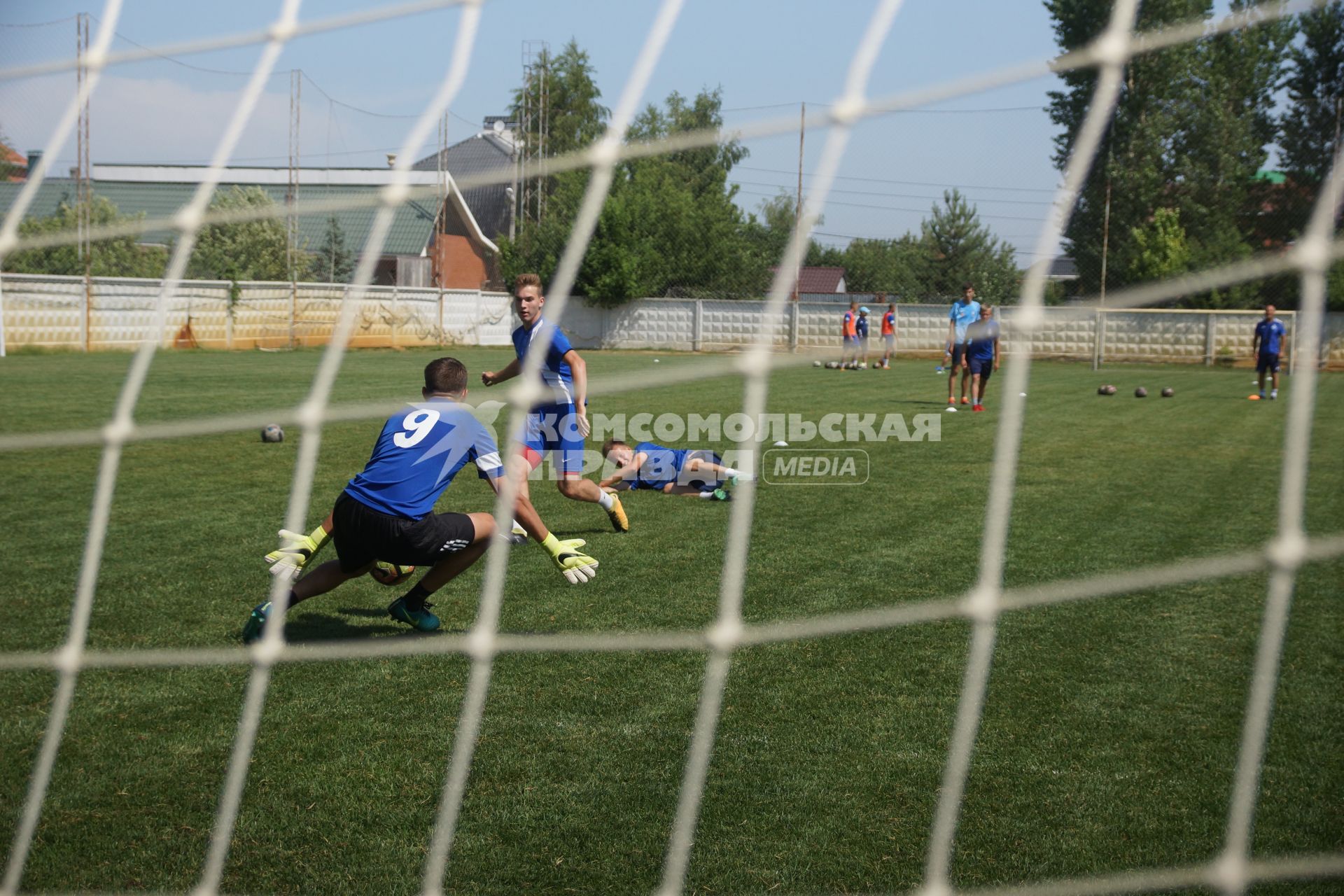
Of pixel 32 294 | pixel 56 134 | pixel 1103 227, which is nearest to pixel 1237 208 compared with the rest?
pixel 1103 227

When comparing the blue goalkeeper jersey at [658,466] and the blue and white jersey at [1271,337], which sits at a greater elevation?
the blue and white jersey at [1271,337]

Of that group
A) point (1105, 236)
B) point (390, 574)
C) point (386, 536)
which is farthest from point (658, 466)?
point (1105, 236)

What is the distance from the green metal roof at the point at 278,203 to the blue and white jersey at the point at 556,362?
870 centimetres

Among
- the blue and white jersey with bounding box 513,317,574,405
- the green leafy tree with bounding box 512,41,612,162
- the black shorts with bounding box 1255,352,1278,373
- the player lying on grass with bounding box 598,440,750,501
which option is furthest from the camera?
the green leafy tree with bounding box 512,41,612,162

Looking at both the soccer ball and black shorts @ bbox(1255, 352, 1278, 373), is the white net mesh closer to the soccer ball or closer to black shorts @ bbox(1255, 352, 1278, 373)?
the soccer ball

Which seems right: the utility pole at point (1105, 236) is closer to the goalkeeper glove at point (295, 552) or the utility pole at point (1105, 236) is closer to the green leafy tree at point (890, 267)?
the green leafy tree at point (890, 267)

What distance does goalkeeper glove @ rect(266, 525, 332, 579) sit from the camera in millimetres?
4262

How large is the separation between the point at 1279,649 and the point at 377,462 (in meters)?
3.71

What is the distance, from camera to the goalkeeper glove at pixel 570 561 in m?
5.22

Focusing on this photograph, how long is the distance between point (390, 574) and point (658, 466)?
140 inches

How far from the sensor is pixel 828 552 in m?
6.43

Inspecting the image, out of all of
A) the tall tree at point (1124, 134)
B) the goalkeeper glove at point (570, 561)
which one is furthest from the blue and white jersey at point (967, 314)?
the goalkeeper glove at point (570, 561)

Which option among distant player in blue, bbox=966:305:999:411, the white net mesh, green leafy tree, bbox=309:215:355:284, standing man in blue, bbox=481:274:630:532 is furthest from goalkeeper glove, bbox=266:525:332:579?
green leafy tree, bbox=309:215:355:284

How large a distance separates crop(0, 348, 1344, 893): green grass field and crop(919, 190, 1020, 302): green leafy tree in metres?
20.9
